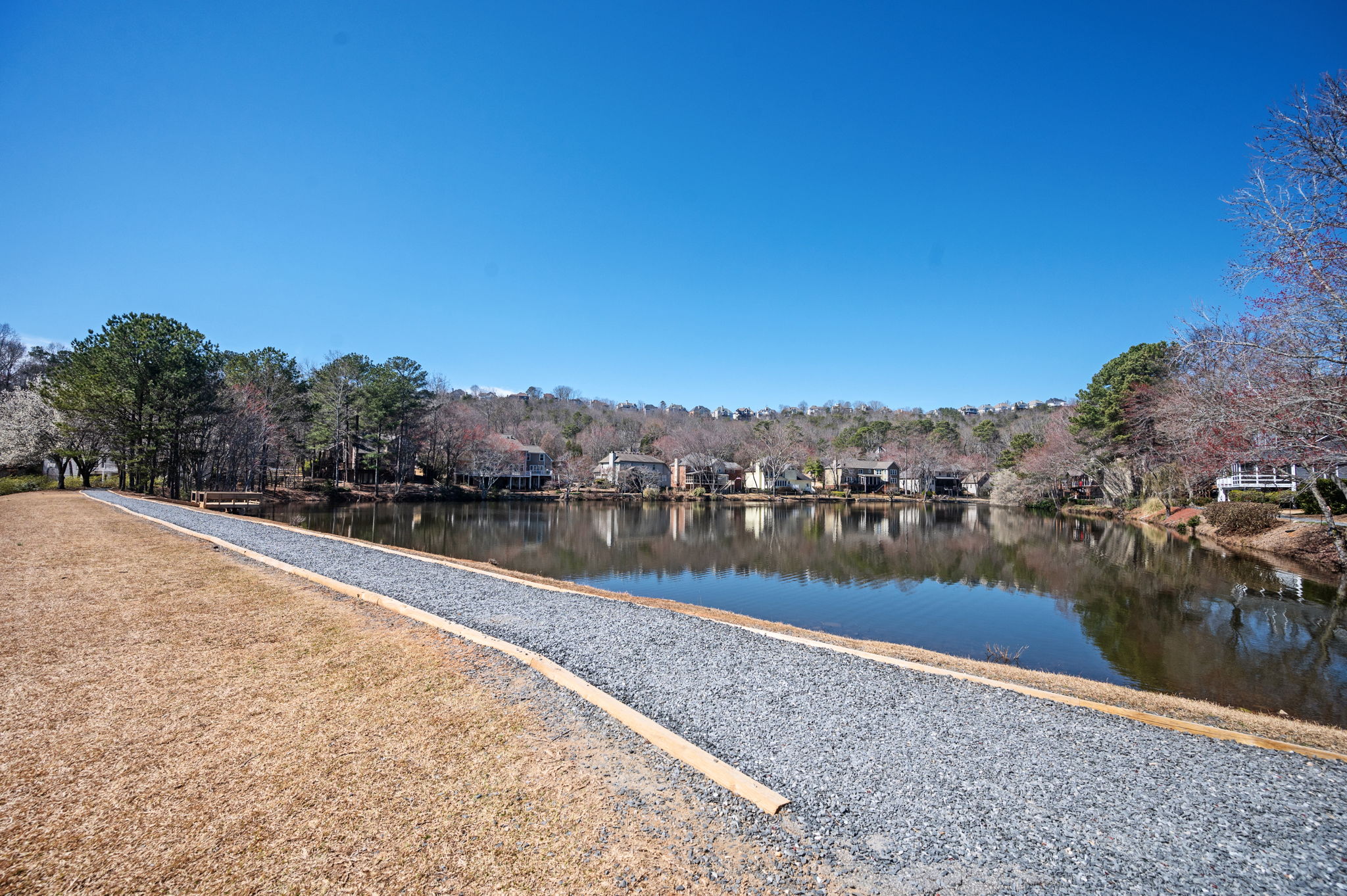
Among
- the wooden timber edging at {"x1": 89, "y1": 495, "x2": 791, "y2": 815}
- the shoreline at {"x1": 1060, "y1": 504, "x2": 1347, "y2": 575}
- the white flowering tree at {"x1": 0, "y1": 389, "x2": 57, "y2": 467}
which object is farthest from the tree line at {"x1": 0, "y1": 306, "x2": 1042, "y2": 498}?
the shoreline at {"x1": 1060, "y1": 504, "x2": 1347, "y2": 575}

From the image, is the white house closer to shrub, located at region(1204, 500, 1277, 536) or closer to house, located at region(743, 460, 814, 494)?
shrub, located at region(1204, 500, 1277, 536)

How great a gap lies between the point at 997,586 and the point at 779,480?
5361 cm

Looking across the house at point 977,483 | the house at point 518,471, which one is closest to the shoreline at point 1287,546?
the house at point 977,483

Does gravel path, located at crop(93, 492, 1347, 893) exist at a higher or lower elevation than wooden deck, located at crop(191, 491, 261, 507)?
lower

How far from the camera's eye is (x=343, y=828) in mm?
3357

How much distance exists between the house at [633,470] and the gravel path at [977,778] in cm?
5585

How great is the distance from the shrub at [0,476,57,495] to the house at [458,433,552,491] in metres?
28.8

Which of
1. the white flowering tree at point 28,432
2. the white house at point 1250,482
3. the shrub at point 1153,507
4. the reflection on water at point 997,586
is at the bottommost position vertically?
the reflection on water at point 997,586

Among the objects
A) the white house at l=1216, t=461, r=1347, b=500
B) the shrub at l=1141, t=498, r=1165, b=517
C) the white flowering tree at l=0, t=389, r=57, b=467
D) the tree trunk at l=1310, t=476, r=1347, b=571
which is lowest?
the shrub at l=1141, t=498, r=1165, b=517

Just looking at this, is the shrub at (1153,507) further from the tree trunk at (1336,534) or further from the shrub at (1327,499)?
the tree trunk at (1336,534)

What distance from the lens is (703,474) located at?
68.4m

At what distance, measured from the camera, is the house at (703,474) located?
221 feet

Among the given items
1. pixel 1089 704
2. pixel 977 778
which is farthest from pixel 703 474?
pixel 977 778

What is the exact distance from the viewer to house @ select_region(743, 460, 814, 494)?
70.9 m
